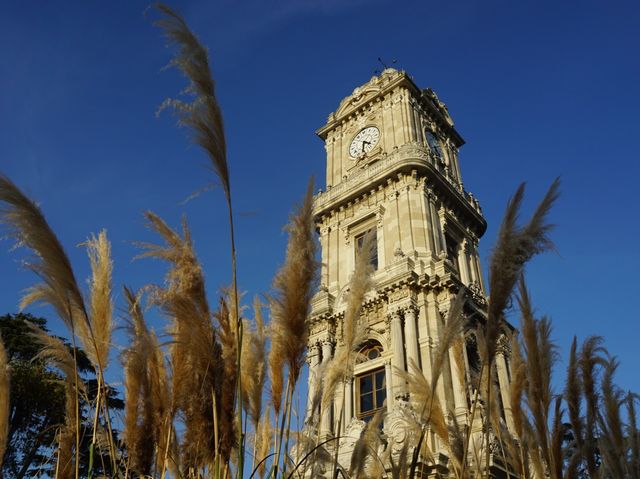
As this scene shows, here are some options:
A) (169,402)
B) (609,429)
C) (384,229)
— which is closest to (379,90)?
(384,229)

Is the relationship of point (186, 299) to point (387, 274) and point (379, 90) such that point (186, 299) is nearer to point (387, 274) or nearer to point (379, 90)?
point (387, 274)

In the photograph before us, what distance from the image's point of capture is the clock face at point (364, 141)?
26.0 meters

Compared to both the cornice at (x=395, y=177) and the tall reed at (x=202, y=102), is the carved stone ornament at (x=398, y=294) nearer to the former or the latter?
the cornice at (x=395, y=177)

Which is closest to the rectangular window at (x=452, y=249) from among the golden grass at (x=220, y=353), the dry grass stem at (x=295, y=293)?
the golden grass at (x=220, y=353)

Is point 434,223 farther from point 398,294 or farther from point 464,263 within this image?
point 398,294

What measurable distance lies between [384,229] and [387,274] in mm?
2870

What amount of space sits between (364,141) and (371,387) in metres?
12.4

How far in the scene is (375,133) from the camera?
26.2m

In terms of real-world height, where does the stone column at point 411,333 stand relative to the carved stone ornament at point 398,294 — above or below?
below

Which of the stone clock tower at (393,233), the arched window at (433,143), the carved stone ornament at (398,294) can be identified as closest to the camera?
the stone clock tower at (393,233)

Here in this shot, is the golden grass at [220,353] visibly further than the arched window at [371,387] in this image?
No

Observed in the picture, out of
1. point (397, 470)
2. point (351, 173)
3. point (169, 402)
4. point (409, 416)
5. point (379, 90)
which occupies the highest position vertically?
point (379, 90)

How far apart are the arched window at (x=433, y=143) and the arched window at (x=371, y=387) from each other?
1073cm

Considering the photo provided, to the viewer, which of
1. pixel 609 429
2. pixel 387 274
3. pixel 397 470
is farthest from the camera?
pixel 387 274
